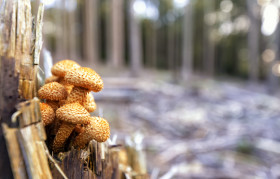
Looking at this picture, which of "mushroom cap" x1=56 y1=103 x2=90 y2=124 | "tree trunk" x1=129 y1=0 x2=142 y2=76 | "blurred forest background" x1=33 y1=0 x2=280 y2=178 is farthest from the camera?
"tree trunk" x1=129 y1=0 x2=142 y2=76

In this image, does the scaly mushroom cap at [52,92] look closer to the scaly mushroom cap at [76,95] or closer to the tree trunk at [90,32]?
the scaly mushroom cap at [76,95]

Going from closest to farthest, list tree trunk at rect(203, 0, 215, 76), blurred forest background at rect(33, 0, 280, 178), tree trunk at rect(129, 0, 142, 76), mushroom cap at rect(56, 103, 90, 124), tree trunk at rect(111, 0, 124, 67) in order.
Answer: mushroom cap at rect(56, 103, 90, 124), blurred forest background at rect(33, 0, 280, 178), tree trunk at rect(129, 0, 142, 76), tree trunk at rect(111, 0, 124, 67), tree trunk at rect(203, 0, 215, 76)

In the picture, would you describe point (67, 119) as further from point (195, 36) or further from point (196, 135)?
point (195, 36)

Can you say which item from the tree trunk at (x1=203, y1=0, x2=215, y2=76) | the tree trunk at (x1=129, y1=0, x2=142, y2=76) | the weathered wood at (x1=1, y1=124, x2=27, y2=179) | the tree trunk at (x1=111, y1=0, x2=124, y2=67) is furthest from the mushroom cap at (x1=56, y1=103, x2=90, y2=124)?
the tree trunk at (x1=203, y1=0, x2=215, y2=76)

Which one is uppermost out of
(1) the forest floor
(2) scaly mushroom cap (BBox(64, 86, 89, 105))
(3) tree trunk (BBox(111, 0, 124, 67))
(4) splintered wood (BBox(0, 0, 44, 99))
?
(3) tree trunk (BBox(111, 0, 124, 67))

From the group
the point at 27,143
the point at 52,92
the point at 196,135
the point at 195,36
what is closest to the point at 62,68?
the point at 52,92

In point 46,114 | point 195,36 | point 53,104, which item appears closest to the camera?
point 46,114

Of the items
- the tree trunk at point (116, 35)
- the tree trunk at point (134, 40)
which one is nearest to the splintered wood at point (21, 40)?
the tree trunk at point (134, 40)

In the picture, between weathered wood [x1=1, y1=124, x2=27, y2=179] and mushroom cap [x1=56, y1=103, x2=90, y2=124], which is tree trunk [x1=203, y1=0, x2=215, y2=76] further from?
weathered wood [x1=1, y1=124, x2=27, y2=179]
